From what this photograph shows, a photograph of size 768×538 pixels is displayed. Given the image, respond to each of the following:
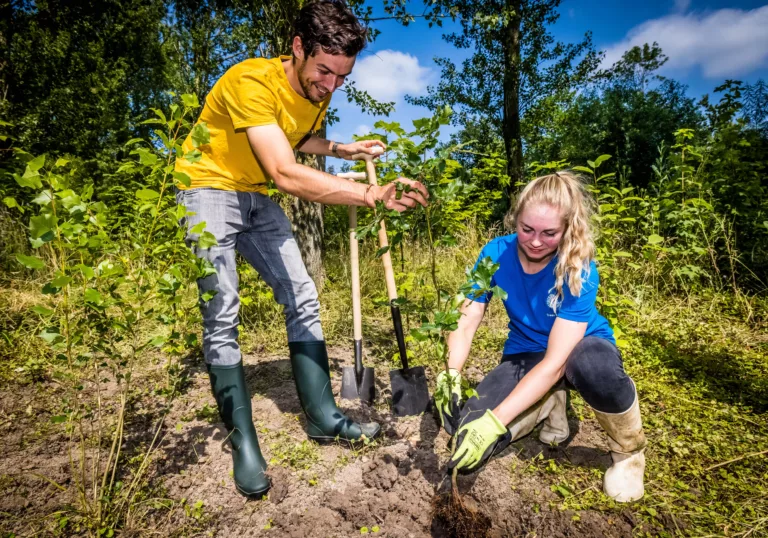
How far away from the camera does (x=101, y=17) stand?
582 inches

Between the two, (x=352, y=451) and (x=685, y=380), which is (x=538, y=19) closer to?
(x=685, y=380)

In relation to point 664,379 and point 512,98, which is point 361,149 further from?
point 512,98

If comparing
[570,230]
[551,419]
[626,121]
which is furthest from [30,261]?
[626,121]

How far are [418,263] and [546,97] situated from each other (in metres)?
11.2

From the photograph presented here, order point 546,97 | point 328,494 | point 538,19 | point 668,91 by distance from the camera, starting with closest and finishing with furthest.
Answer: point 328,494 → point 538,19 → point 668,91 → point 546,97

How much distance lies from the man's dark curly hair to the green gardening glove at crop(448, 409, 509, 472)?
5.06 feet

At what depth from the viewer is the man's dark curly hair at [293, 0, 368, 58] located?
60.4 inches

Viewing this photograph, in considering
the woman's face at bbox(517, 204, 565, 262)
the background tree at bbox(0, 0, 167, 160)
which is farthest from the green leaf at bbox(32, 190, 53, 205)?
the background tree at bbox(0, 0, 167, 160)

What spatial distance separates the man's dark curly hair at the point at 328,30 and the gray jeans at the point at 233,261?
71 centimetres

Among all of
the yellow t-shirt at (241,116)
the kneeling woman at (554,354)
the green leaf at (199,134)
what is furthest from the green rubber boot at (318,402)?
the green leaf at (199,134)

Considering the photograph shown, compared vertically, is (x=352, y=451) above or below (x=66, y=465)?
below

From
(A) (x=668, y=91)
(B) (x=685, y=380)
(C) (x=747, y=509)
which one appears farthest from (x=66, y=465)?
(A) (x=668, y=91)

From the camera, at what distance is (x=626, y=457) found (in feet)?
5.34

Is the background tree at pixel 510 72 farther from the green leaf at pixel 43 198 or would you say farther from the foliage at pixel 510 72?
the green leaf at pixel 43 198
